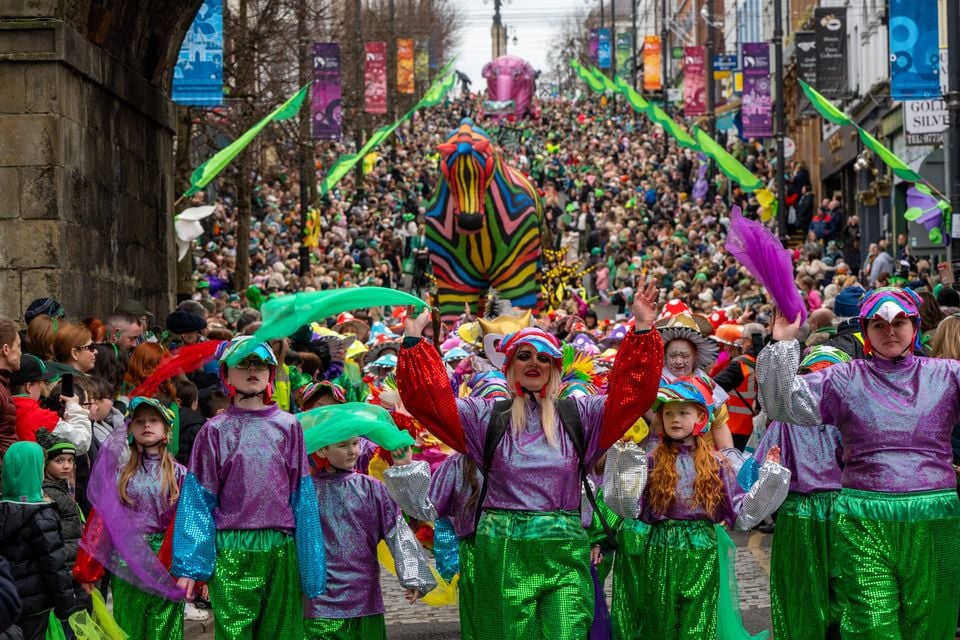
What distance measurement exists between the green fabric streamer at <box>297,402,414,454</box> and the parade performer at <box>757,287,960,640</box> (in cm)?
151

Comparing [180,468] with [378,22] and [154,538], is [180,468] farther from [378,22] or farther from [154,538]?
[378,22]

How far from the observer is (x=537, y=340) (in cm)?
675

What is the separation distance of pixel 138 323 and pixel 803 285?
7.04 meters

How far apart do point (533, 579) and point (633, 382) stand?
32.6 inches

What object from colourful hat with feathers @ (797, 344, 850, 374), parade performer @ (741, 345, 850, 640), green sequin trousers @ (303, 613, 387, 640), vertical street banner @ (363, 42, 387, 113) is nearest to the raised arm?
green sequin trousers @ (303, 613, 387, 640)

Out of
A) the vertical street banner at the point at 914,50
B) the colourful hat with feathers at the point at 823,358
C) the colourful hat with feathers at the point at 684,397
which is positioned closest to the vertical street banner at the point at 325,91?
the vertical street banner at the point at 914,50

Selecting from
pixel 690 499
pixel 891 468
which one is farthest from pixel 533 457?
pixel 891 468

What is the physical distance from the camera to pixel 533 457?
661cm

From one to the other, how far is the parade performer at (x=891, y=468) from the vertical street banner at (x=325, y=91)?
2596cm

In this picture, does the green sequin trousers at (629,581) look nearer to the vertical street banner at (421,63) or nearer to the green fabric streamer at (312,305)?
the green fabric streamer at (312,305)

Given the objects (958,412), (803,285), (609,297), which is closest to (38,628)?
(958,412)

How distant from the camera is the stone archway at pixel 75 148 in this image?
526 inches

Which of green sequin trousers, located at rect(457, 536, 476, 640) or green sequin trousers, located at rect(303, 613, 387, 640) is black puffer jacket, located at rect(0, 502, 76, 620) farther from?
green sequin trousers, located at rect(457, 536, 476, 640)

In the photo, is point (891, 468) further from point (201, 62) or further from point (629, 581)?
point (201, 62)
